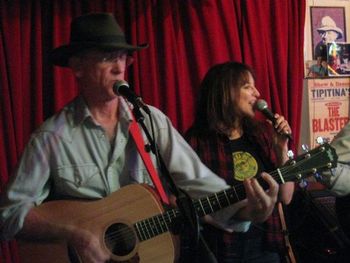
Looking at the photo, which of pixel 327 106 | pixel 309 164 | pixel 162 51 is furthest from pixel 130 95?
pixel 327 106

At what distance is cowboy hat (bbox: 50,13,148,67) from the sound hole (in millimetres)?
632

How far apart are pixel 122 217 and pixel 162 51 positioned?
1267 mm

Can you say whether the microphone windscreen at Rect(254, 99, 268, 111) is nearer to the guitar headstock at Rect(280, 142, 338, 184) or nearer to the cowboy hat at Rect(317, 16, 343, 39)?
the guitar headstock at Rect(280, 142, 338, 184)

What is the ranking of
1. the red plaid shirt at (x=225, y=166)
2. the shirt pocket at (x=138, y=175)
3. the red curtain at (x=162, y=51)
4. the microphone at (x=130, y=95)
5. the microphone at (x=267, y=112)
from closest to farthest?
the microphone at (x=130, y=95), the shirt pocket at (x=138, y=175), the red plaid shirt at (x=225, y=166), the microphone at (x=267, y=112), the red curtain at (x=162, y=51)

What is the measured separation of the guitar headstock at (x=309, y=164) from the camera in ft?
5.20

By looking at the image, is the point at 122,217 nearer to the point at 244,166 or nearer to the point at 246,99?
the point at 244,166

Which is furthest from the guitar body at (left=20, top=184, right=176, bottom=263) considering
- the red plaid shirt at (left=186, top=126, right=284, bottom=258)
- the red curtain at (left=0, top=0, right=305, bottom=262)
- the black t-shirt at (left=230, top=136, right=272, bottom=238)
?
the red curtain at (left=0, top=0, right=305, bottom=262)

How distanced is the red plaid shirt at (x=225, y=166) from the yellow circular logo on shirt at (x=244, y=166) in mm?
21

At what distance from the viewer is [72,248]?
1562mm

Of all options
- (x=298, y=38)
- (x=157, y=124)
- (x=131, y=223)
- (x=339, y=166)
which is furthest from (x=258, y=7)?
(x=131, y=223)

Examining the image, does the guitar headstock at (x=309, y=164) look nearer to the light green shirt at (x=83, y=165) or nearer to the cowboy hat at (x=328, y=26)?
the light green shirt at (x=83, y=165)

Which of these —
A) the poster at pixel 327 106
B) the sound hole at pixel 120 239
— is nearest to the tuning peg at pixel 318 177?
the sound hole at pixel 120 239

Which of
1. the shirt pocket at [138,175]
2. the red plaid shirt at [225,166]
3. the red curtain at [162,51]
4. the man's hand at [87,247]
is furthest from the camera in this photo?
the red curtain at [162,51]

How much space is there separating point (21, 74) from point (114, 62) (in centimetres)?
88
